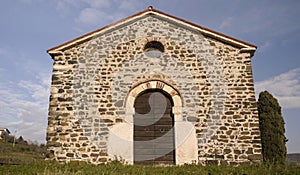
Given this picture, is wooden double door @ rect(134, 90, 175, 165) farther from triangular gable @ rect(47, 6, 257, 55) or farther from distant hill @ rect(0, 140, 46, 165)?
distant hill @ rect(0, 140, 46, 165)

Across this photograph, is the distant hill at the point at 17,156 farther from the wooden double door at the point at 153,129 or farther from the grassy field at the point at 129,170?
the wooden double door at the point at 153,129

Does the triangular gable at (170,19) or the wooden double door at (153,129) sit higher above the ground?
the triangular gable at (170,19)

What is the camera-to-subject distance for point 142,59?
8.59m

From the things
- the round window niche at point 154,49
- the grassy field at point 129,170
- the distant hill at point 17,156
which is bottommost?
the distant hill at point 17,156

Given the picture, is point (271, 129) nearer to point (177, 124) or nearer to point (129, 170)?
point (177, 124)

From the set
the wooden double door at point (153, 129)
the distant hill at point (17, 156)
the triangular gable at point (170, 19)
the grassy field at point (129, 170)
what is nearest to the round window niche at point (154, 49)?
the triangular gable at point (170, 19)

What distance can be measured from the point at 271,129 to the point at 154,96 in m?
4.73

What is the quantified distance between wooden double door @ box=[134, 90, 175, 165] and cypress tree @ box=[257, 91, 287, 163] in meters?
3.75

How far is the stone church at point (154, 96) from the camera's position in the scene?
7672 millimetres

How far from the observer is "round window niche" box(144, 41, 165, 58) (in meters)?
8.73

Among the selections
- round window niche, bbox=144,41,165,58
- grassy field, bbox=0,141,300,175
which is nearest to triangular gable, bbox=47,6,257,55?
round window niche, bbox=144,41,165,58

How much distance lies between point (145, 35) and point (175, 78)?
2066 mm

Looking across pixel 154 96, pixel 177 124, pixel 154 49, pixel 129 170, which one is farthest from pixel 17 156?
pixel 129 170

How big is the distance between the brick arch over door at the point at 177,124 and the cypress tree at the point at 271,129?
9.96 feet
